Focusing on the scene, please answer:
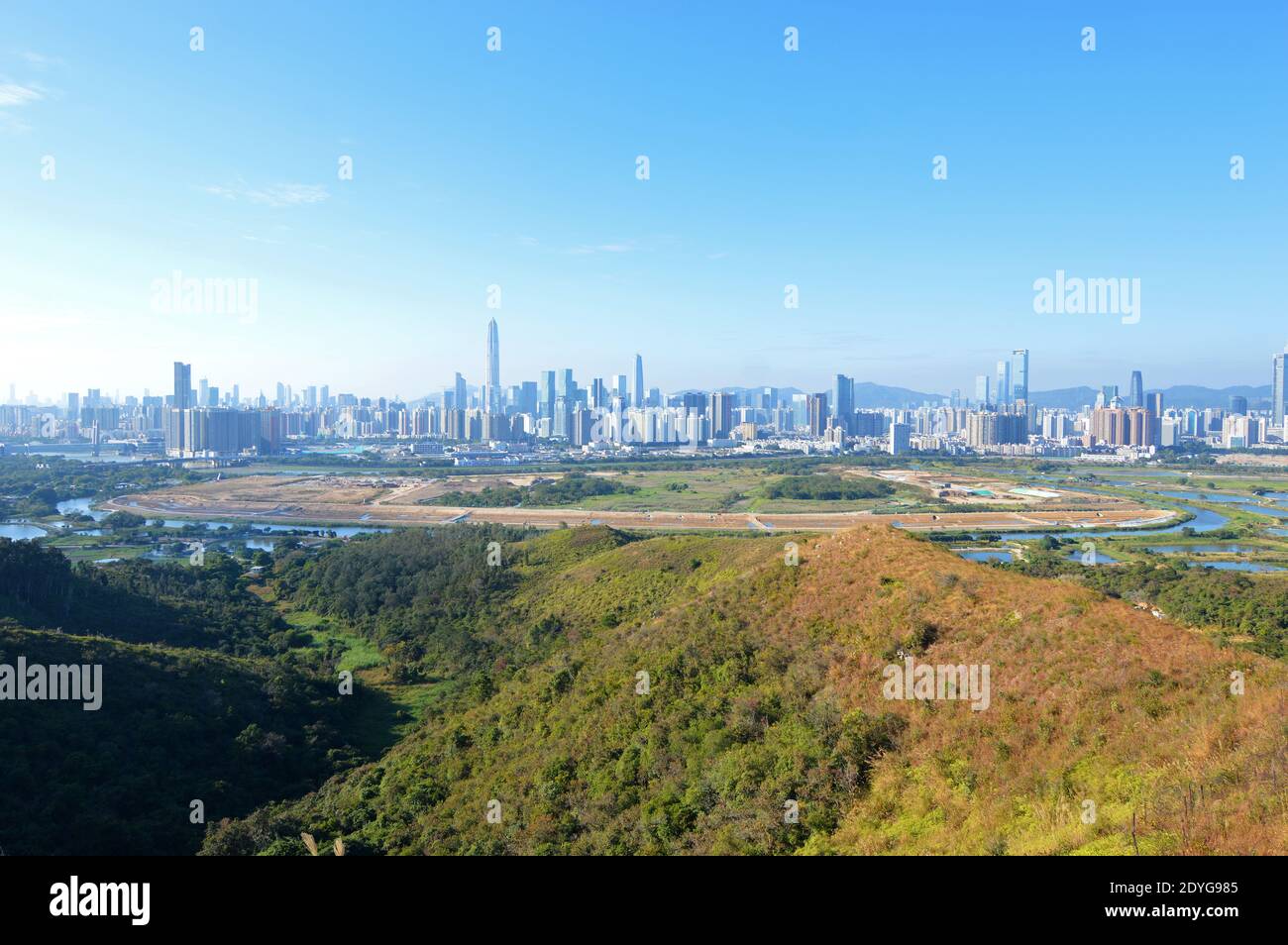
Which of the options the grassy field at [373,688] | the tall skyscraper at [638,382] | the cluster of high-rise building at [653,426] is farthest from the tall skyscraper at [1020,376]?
the grassy field at [373,688]

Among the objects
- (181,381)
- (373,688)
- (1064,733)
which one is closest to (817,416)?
(181,381)

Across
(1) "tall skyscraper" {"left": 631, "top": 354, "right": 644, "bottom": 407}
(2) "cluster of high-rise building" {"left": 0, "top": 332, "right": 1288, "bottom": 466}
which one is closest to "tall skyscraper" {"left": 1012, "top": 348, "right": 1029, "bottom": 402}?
(2) "cluster of high-rise building" {"left": 0, "top": 332, "right": 1288, "bottom": 466}

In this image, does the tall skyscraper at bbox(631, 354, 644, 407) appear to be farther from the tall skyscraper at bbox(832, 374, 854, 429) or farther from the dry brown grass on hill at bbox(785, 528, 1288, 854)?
the dry brown grass on hill at bbox(785, 528, 1288, 854)

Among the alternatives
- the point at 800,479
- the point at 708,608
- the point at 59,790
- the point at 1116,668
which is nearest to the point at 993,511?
the point at 800,479

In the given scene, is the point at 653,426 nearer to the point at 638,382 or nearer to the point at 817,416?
the point at 817,416

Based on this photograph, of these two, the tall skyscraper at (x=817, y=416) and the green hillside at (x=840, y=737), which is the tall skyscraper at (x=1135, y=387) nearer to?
→ the tall skyscraper at (x=817, y=416)

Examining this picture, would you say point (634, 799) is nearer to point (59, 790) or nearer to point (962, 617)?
point (962, 617)

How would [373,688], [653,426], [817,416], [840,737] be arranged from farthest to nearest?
[817,416], [653,426], [373,688], [840,737]

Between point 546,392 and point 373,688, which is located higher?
point 546,392

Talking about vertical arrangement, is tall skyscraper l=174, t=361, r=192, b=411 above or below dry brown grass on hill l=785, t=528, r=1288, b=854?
above
